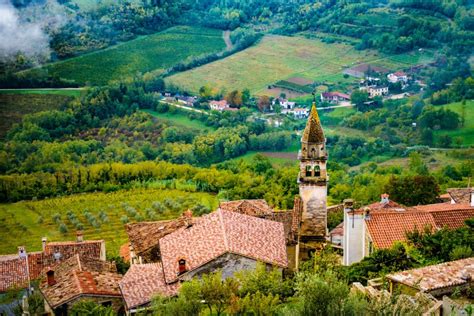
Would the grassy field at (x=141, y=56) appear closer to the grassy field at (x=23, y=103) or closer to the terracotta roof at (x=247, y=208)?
the grassy field at (x=23, y=103)

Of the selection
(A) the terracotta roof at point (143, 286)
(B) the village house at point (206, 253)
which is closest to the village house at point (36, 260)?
(B) the village house at point (206, 253)

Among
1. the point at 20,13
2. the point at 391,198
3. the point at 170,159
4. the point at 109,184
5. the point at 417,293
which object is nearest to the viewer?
the point at 417,293

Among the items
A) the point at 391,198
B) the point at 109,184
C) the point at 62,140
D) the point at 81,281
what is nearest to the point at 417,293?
the point at 81,281

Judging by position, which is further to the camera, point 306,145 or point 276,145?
point 276,145

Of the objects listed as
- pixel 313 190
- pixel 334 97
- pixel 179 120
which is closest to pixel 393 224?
pixel 313 190

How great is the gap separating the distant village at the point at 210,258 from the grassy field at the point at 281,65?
63.7 m

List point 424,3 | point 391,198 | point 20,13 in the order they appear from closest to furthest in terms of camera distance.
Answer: point 391,198 < point 20,13 < point 424,3

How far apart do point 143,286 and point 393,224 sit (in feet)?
34.9

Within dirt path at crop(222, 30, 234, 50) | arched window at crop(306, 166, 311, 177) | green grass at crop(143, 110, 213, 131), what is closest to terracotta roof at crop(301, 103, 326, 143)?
arched window at crop(306, 166, 311, 177)

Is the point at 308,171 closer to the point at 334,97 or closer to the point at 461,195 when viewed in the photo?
the point at 461,195

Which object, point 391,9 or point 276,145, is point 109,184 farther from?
point 391,9

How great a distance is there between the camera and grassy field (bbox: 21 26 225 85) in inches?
3969

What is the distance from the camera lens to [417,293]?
25.0 meters

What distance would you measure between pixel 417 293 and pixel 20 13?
85.7 meters
